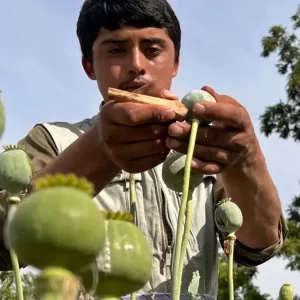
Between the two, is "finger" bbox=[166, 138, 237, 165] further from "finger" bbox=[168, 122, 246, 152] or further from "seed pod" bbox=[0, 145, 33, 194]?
"seed pod" bbox=[0, 145, 33, 194]

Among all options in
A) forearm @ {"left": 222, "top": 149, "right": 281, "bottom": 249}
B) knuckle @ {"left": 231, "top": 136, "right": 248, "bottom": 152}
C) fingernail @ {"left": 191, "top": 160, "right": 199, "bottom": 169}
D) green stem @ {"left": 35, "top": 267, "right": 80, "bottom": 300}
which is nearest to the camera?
green stem @ {"left": 35, "top": 267, "right": 80, "bottom": 300}

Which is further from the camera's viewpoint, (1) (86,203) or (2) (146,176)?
(2) (146,176)

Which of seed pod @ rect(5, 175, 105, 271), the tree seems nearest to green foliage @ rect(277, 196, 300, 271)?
the tree

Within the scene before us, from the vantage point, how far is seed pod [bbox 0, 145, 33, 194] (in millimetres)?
506

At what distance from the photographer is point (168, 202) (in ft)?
3.81

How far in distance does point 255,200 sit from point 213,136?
319 millimetres

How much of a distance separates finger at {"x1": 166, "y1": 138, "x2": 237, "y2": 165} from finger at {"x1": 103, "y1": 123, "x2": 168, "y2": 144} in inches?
1.6

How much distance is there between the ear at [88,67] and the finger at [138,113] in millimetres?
615

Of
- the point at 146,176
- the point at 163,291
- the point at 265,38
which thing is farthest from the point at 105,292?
the point at 265,38

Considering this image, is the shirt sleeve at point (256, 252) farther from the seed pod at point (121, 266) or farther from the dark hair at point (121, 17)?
the seed pod at point (121, 266)

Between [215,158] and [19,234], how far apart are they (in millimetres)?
521

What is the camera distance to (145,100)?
667 millimetres

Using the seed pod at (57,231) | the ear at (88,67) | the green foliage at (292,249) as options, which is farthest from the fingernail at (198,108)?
the green foliage at (292,249)

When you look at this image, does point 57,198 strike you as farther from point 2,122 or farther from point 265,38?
point 265,38
